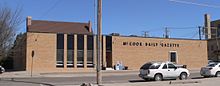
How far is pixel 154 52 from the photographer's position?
200 ft

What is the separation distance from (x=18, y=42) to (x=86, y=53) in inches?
851

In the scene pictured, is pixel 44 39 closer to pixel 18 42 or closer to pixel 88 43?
pixel 88 43

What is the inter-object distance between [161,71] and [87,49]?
2777 centimetres

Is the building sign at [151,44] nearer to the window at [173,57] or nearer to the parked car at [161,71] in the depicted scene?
the window at [173,57]

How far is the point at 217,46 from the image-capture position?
313ft

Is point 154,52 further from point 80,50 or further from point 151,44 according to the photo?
point 80,50

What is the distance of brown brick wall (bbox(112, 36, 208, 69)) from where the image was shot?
5822 cm

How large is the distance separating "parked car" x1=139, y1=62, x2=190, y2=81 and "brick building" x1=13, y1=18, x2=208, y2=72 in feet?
69.0

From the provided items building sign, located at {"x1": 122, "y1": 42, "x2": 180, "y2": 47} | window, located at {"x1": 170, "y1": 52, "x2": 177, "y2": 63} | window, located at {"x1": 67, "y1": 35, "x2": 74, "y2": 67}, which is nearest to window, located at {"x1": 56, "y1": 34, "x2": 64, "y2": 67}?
window, located at {"x1": 67, "y1": 35, "x2": 74, "y2": 67}

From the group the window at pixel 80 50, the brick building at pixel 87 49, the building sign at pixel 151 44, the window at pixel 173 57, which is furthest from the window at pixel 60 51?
the window at pixel 173 57

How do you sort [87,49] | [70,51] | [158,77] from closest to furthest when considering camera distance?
[158,77] → [70,51] → [87,49]

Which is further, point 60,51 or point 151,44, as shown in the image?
point 151,44

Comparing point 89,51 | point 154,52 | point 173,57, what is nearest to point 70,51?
point 89,51

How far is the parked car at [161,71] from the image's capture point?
28.9m
